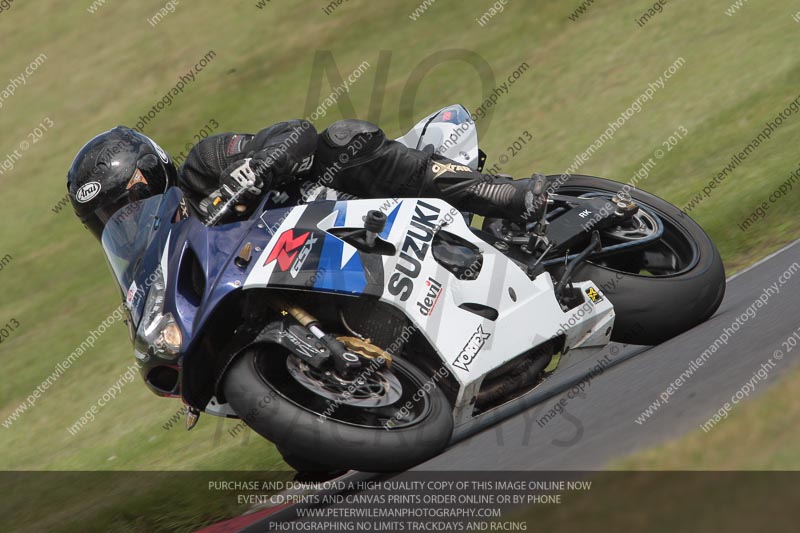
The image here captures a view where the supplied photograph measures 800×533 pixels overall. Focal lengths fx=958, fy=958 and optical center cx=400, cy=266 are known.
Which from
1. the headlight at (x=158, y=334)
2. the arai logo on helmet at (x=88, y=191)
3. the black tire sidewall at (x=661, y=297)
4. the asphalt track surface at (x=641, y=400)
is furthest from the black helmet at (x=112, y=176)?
the black tire sidewall at (x=661, y=297)

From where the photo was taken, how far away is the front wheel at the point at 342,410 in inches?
163

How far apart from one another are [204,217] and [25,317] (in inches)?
363

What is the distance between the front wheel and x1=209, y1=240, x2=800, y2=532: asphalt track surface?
381mm

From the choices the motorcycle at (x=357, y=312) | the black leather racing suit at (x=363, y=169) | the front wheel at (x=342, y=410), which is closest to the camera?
the front wheel at (x=342, y=410)

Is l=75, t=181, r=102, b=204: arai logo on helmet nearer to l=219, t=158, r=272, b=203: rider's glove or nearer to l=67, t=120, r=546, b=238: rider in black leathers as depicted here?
l=67, t=120, r=546, b=238: rider in black leathers

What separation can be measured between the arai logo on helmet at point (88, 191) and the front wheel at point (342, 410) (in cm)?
122

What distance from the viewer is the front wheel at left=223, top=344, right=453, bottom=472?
4.13m

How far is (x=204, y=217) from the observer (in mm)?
4727

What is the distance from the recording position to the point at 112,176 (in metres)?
4.85

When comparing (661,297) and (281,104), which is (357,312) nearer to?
(661,297)

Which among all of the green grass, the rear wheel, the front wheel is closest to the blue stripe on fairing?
the front wheel

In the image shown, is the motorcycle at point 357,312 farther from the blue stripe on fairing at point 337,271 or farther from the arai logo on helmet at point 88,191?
the arai logo on helmet at point 88,191

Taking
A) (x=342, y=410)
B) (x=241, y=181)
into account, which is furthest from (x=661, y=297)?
(x=241, y=181)

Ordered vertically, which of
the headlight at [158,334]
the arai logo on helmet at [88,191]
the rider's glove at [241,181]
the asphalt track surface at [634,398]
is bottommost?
the asphalt track surface at [634,398]
